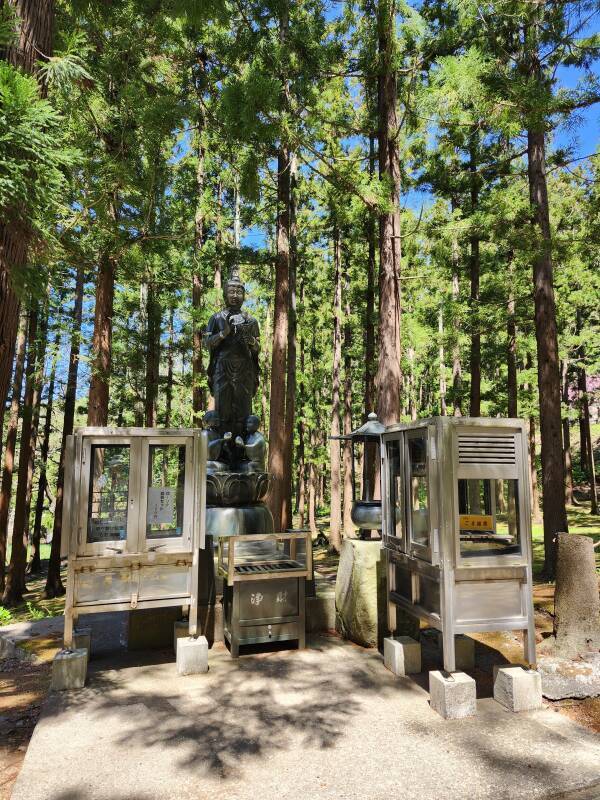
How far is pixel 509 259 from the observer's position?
14.6 m

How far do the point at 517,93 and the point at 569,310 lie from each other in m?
14.1

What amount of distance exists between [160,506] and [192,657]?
4.82ft

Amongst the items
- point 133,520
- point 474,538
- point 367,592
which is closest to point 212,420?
point 133,520

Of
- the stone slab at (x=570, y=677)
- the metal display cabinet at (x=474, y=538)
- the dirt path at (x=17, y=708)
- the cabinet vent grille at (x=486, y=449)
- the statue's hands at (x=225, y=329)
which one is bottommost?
the dirt path at (x=17, y=708)

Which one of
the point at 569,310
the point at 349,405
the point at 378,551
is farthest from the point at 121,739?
the point at 569,310

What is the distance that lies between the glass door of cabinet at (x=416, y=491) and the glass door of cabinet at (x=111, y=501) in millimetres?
2624

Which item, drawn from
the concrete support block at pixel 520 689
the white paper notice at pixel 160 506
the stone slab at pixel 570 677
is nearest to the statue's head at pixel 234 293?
the white paper notice at pixel 160 506

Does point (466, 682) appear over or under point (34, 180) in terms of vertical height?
under

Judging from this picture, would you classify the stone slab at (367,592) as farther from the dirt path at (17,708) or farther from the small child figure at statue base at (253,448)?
the dirt path at (17,708)

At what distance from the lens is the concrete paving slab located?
9.86 feet

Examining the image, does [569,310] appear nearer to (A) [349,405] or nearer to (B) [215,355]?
(A) [349,405]

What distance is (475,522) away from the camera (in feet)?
14.3

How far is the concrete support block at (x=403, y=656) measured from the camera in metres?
4.78

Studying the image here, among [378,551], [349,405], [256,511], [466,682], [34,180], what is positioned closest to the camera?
[34,180]
